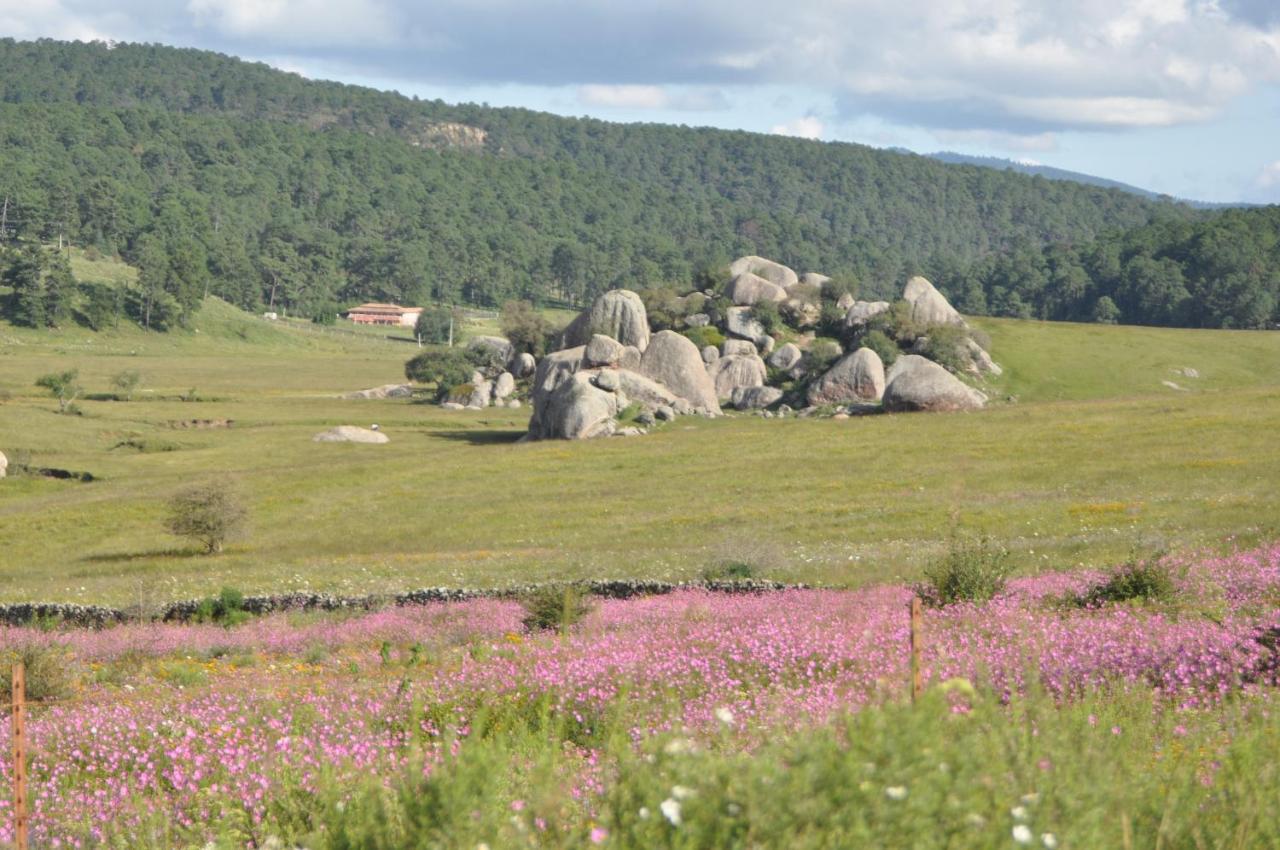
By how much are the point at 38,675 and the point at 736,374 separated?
6393 cm

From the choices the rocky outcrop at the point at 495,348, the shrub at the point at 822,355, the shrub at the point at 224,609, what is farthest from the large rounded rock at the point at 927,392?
the shrub at the point at 224,609

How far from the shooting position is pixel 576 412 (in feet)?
212

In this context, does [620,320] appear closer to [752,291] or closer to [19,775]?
[752,291]

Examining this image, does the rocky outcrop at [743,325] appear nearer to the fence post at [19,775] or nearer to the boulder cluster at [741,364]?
the boulder cluster at [741,364]

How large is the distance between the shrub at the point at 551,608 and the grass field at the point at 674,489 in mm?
6979

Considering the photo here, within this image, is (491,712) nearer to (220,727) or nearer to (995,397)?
(220,727)

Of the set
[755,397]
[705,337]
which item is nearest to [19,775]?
[755,397]

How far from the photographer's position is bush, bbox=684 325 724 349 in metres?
82.0

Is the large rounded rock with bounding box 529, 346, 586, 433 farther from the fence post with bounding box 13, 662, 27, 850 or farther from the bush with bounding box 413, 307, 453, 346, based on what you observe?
Answer: the bush with bounding box 413, 307, 453, 346

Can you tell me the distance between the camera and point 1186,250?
162 meters

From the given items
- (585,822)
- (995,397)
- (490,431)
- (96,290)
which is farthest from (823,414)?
(96,290)

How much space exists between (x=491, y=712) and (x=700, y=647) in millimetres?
3036

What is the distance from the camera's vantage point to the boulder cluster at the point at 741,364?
66438 mm

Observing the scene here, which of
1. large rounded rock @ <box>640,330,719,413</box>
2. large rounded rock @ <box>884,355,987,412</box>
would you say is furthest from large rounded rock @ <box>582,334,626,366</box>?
large rounded rock @ <box>884,355,987,412</box>
